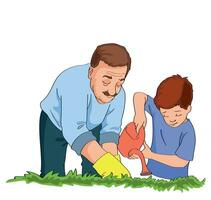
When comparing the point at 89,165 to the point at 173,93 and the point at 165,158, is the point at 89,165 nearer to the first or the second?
the point at 165,158

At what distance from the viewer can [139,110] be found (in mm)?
6840

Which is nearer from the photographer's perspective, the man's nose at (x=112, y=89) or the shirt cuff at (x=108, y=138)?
the man's nose at (x=112, y=89)

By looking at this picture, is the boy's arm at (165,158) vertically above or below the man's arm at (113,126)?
below

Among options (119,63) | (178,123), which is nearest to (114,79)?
(119,63)

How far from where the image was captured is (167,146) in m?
6.85

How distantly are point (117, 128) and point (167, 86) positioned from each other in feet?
1.38

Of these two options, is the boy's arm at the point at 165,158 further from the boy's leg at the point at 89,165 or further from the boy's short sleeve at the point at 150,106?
the boy's leg at the point at 89,165

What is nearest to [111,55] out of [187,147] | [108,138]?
[108,138]

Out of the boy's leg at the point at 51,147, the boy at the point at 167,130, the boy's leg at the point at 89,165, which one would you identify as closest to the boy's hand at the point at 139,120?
the boy at the point at 167,130

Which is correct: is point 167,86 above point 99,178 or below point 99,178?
above

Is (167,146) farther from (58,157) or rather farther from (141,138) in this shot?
(58,157)

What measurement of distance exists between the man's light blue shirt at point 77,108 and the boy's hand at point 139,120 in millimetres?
127

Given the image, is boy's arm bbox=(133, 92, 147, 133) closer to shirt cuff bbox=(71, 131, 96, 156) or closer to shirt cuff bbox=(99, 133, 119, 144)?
shirt cuff bbox=(99, 133, 119, 144)

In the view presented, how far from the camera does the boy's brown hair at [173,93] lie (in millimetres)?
6770
